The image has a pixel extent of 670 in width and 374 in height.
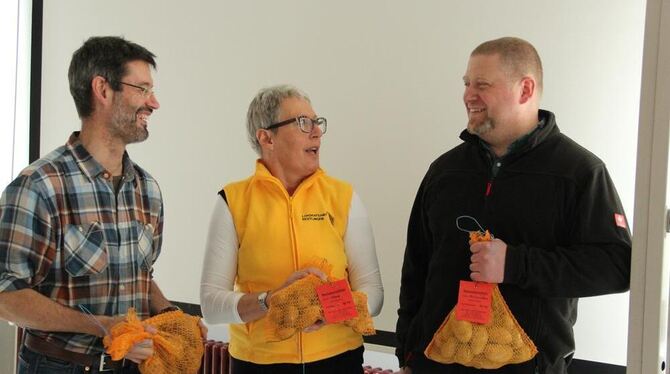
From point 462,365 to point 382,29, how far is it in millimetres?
1652

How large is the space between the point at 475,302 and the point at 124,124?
1164 millimetres

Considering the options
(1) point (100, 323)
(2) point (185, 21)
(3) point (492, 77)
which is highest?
(2) point (185, 21)

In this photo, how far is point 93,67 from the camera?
6.74 ft

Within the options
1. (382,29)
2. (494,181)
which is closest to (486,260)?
(494,181)

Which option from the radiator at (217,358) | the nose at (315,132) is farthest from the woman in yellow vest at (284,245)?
the radiator at (217,358)

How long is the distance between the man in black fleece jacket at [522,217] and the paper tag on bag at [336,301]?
0.29 m

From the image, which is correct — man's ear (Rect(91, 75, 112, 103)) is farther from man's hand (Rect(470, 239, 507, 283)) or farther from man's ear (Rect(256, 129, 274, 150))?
man's hand (Rect(470, 239, 507, 283))

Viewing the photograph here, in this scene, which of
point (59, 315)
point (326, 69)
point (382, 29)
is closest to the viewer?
point (59, 315)

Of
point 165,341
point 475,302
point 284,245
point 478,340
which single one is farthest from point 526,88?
point 165,341

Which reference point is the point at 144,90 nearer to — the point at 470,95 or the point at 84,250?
the point at 84,250

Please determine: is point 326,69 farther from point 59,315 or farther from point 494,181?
point 59,315

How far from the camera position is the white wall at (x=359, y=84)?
2531 mm

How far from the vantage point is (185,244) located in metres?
3.96

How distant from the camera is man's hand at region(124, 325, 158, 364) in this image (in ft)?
6.03
